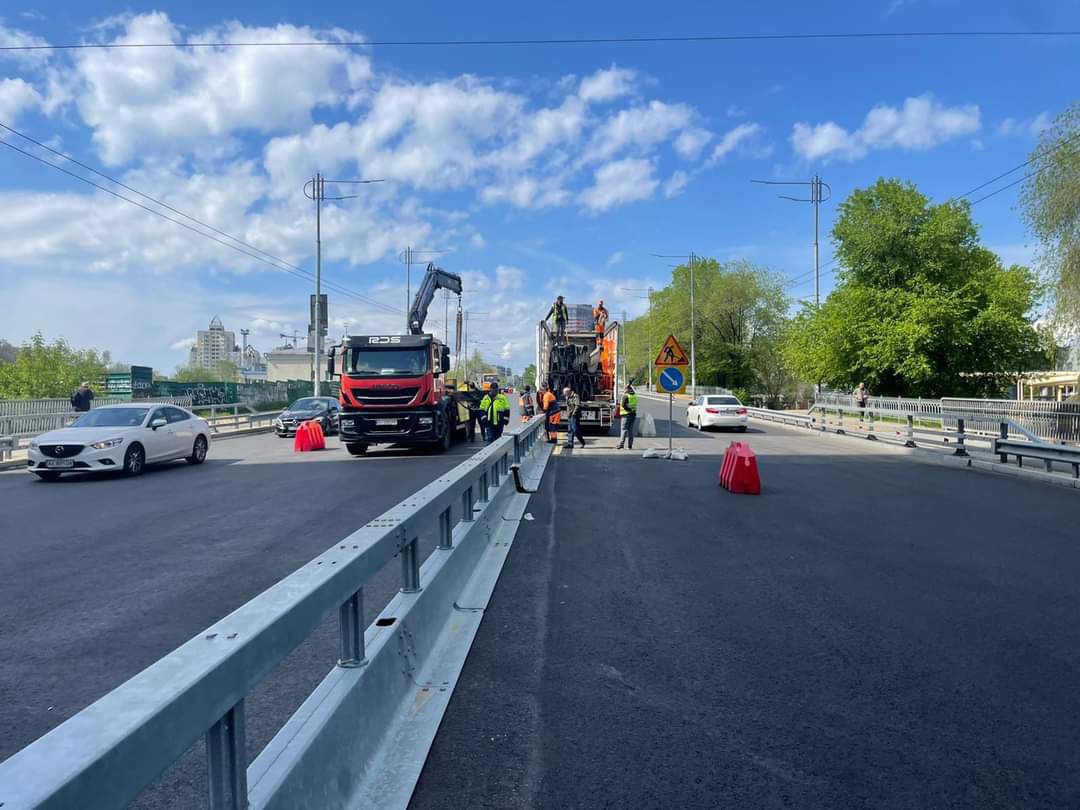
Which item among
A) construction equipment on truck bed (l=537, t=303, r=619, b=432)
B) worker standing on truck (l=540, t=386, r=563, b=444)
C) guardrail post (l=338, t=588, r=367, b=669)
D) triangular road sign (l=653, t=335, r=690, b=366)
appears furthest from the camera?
construction equipment on truck bed (l=537, t=303, r=619, b=432)

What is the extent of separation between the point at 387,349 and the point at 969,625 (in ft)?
50.4

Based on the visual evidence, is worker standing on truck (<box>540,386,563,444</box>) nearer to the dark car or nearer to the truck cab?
the truck cab

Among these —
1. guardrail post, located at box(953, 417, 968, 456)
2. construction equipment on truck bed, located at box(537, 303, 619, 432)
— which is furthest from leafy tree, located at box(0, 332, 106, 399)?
guardrail post, located at box(953, 417, 968, 456)

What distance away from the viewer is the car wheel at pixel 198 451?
17.7m

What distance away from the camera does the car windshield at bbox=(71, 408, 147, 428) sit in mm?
15820

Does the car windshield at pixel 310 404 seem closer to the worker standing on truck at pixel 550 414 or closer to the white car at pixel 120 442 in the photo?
the worker standing on truck at pixel 550 414

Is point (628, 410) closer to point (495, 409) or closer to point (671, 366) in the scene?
point (671, 366)

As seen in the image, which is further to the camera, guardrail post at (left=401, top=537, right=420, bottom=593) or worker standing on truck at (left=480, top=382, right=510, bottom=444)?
worker standing on truck at (left=480, top=382, right=510, bottom=444)

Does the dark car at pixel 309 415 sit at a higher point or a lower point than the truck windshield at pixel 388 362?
lower

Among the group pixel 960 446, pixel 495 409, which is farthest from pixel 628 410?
pixel 960 446

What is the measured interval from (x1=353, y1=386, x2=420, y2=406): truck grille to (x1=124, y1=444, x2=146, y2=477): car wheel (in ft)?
15.4

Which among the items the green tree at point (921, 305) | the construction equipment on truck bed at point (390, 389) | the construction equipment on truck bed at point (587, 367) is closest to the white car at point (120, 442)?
the construction equipment on truck bed at point (390, 389)

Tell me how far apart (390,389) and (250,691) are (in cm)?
1624

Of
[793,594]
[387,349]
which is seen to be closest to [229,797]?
[793,594]
